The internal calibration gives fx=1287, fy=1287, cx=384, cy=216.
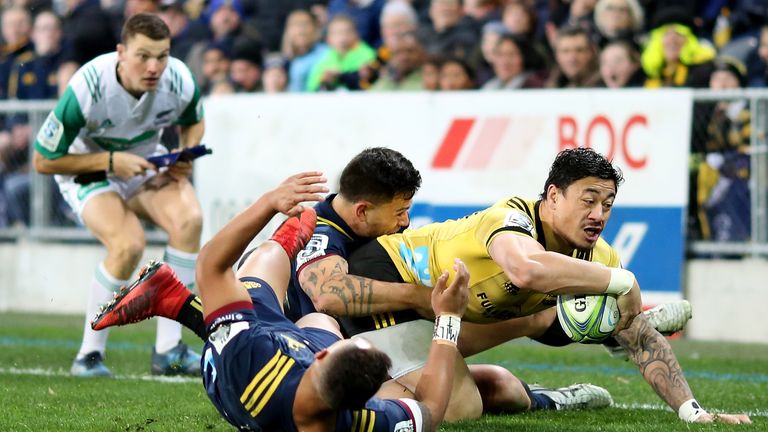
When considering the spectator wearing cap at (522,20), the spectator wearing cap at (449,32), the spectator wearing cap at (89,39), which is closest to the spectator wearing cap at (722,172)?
the spectator wearing cap at (522,20)

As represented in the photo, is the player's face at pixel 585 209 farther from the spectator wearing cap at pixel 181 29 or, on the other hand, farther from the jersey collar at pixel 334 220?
the spectator wearing cap at pixel 181 29

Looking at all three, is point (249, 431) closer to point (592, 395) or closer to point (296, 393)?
point (296, 393)

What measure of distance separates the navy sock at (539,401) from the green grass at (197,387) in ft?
0.38

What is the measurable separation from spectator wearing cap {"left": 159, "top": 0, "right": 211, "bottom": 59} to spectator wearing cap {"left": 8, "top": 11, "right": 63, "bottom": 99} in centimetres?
136

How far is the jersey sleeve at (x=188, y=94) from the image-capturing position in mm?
9352

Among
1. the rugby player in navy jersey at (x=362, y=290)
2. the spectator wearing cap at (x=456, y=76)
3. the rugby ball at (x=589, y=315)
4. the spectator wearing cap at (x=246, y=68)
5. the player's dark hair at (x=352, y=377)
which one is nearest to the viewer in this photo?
the player's dark hair at (x=352, y=377)

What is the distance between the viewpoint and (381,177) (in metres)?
6.58

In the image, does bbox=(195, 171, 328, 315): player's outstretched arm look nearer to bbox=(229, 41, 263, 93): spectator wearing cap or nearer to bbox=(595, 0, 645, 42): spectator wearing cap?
bbox=(595, 0, 645, 42): spectator wearing cap

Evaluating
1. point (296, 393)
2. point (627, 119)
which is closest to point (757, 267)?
point (627, 119)

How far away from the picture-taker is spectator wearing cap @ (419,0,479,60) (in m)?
13.2

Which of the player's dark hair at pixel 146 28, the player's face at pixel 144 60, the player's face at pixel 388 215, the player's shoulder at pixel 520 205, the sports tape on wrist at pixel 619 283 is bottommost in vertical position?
the sports tape on wrist at pixel 619 283

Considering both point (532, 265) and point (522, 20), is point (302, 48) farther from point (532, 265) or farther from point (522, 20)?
point (532, 265)

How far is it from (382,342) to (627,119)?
514 cm

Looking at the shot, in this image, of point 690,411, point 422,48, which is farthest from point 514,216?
point 422,48
